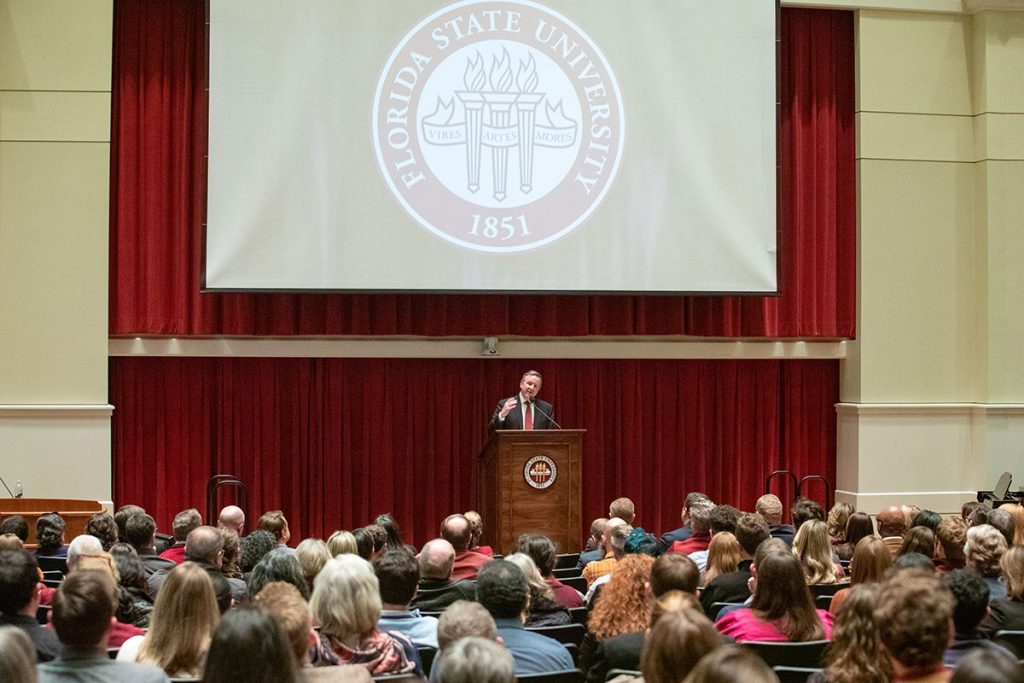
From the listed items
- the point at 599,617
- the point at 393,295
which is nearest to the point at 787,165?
the point at 393,295

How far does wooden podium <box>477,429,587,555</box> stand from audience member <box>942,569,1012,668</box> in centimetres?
505

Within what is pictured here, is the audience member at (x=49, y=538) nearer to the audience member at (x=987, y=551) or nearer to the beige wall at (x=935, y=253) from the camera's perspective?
the audience member at (x=987, y=551)

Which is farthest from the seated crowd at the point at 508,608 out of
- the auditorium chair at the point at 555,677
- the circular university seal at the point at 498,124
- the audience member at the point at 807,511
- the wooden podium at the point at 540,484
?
the circular university seal at the point at 498,124

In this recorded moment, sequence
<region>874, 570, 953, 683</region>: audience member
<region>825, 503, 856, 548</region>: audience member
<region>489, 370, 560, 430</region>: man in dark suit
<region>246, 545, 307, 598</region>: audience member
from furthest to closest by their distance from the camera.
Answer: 1. <region>489, 370, 560, 430</region>: man in dark suit
2. <region>825, 503, 856, 548</region>: audience member
3. <region>246, 545, 307, 598</region>: audience member
4. <region>874, 570, 953, 683</region>: audience member

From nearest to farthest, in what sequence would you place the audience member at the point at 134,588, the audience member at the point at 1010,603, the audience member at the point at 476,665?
the audience member at the point at 476,665
the audience member at the point at 1010,603
the audience member at the point at 134,588

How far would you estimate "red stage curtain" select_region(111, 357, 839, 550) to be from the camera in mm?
10336

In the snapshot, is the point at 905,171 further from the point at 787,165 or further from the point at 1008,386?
the point at 1008,386

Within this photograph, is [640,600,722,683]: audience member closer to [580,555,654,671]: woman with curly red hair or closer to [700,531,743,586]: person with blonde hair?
[580,555,654,671]: woman with curly red hair

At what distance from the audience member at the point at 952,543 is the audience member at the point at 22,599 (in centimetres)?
363

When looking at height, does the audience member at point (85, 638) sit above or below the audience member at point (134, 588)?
above

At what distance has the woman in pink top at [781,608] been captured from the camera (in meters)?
4.01

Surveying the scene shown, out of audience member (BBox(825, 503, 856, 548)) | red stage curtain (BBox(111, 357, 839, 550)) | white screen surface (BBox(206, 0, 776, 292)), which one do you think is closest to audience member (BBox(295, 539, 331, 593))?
audience member (BBox(825, 503, 856, 548))

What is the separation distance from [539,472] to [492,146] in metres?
3.01

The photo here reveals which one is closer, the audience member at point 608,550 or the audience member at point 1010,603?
the audience member at point 1010,603
